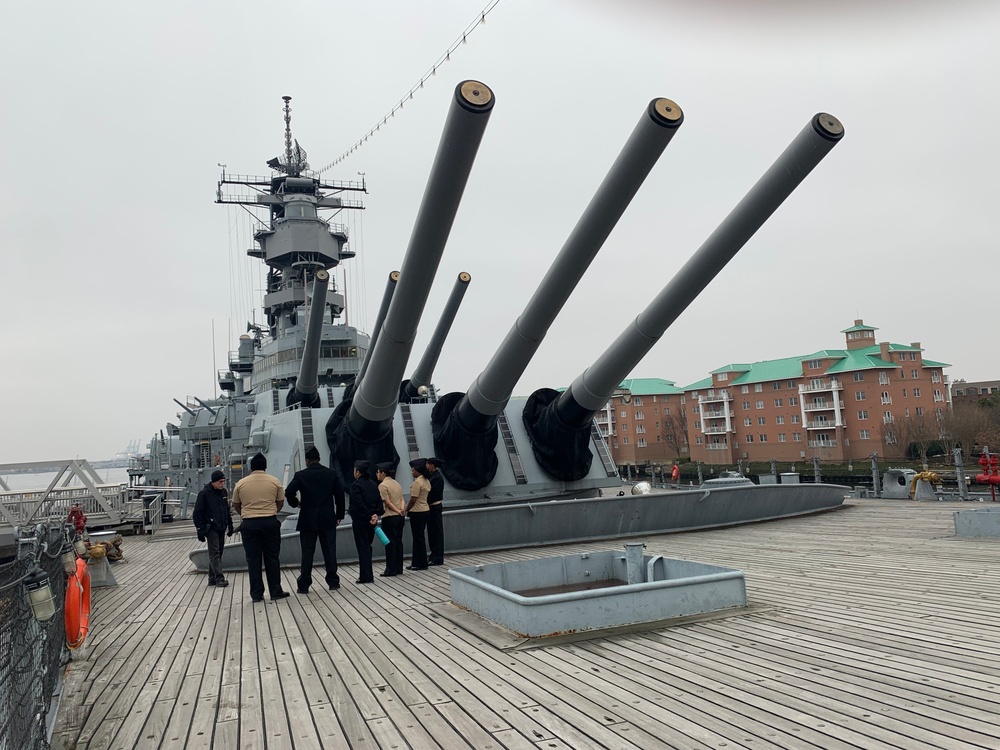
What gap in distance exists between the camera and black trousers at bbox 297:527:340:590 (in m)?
5.75

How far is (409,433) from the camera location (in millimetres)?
9438

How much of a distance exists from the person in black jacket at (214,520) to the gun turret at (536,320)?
2.72 meters

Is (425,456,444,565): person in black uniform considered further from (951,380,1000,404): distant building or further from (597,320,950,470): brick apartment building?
(951,380,1000,404): distant building

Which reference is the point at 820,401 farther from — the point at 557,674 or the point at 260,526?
the point at 557,674

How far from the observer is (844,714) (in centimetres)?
262

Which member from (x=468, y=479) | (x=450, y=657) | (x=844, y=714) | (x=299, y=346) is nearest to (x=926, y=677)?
(x=844, y=714)

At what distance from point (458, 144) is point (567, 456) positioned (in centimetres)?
510

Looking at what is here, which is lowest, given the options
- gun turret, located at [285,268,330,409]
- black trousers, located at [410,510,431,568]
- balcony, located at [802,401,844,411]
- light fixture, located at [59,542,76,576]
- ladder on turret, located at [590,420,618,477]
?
black trousers, located at [410,510,431,568]

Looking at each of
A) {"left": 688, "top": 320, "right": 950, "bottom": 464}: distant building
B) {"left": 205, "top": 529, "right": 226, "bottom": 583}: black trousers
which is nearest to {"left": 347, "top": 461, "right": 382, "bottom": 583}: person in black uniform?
{"left": 205, "top": 529, "right": 226, "bottom": 583}: black trousers

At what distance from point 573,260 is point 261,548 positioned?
3.42m

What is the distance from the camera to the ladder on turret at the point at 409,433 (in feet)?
30.1

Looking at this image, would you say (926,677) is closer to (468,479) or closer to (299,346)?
(468,479)

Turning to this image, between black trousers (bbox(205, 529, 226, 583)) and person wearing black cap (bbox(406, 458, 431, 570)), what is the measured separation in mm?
1625

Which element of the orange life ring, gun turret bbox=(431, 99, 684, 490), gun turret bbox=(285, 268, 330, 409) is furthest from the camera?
gun turret bbox=(285, 268, 330, 409)
